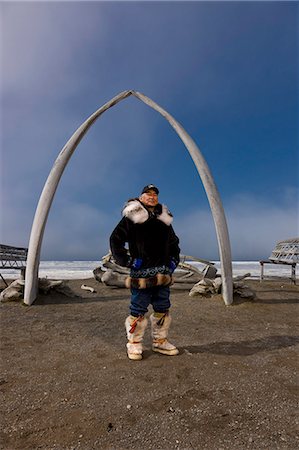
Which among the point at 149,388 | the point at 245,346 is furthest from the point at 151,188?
the point at 245,346

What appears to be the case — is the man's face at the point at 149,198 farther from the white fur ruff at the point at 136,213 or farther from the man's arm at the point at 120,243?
the man's arm at the point at 120,243

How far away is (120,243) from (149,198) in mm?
784

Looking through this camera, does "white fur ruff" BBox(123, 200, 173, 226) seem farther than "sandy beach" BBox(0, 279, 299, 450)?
Yes

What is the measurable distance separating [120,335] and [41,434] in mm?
2678

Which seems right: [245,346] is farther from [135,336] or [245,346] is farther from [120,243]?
[120,243]

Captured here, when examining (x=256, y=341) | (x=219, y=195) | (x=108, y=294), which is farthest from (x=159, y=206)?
(x=108, y=294)

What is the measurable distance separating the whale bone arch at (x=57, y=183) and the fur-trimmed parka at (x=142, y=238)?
3.38m

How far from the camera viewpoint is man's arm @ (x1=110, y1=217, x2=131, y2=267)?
12.2 ft

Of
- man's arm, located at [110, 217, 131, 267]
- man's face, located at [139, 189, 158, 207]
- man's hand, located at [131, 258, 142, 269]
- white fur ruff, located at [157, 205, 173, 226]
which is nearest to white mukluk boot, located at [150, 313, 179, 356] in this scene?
man's hand, located at [131, 258, 142, 269]

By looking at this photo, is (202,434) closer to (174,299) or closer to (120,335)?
(120,335)

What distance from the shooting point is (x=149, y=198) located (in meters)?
3.94

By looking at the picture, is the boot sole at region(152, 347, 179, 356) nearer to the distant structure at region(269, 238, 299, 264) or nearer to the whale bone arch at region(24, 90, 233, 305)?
the whale bone arch at region(24, 90, 233, 305)

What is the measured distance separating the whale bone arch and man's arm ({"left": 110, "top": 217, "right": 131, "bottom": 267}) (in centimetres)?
378

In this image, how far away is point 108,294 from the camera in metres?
8.71
